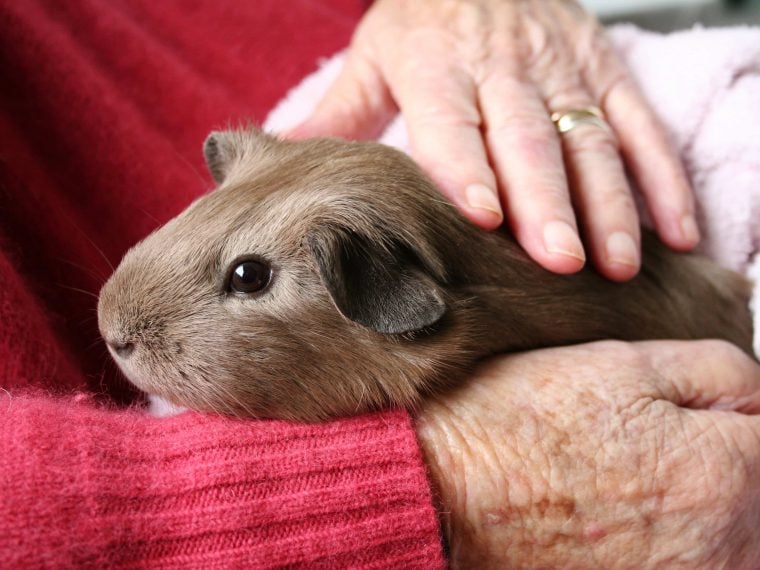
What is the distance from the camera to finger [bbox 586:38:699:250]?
188cm

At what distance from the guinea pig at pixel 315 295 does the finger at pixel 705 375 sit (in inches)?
15.7

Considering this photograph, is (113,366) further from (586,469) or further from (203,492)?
(586,469)

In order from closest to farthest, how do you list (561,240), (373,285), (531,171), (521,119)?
(373,285) < (561,240) < (531,171) < (521,119)

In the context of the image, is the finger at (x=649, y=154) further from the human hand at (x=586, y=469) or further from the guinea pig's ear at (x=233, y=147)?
the guinea pig's ear at (x=233, y=147)

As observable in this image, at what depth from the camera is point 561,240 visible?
5.06ft

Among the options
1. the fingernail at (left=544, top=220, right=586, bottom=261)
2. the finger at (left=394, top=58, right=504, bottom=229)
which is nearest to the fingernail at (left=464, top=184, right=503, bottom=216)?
the finger at (left=394, top=58, right=504, bottom=229)

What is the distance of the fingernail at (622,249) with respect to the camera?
1637 mm

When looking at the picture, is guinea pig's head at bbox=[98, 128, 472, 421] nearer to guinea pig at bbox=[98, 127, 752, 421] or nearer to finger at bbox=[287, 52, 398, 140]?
guinea pig at bbox=[98, 127, 752, 421]

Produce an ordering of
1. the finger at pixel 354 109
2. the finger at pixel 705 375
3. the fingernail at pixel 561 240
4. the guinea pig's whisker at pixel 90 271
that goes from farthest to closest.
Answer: the finger at pixel 354 109
the guinea pig's whisker at pixel 90 271
the finger at pixel 705 375
the fingernail at pixel 561 240

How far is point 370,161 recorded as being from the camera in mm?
1536

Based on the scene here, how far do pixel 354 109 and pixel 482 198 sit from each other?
2.52 feet

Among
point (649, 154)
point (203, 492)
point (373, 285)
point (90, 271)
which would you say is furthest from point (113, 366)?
point (649, 154)

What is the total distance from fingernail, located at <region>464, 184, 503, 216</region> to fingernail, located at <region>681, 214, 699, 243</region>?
62cm

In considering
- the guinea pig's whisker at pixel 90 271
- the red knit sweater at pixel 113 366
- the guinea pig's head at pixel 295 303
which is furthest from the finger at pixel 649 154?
the guinea pig's whisker at pixel 90 271
